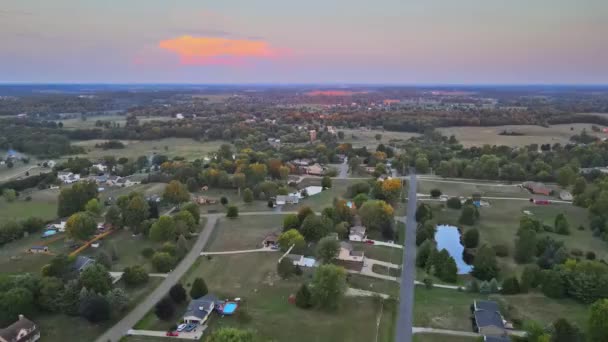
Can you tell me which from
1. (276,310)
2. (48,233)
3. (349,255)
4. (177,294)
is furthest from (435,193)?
(48,233)

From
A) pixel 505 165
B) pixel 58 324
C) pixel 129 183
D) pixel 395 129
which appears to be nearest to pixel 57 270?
pixel 58 324

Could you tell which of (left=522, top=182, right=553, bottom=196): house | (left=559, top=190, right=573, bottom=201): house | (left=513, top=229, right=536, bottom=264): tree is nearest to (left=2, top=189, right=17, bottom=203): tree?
(left=513, top=229, right=536, bottom=264): tree

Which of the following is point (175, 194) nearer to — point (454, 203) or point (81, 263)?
point (81, 263)

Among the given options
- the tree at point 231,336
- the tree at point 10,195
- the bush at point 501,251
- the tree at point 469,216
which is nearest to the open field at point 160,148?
the tree at point 10,195

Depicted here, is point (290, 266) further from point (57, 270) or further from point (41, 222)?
point (41, 222)

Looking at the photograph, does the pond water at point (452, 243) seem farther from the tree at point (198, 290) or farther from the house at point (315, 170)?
the house at point (315, 170)

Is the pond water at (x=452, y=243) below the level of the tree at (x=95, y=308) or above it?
below
